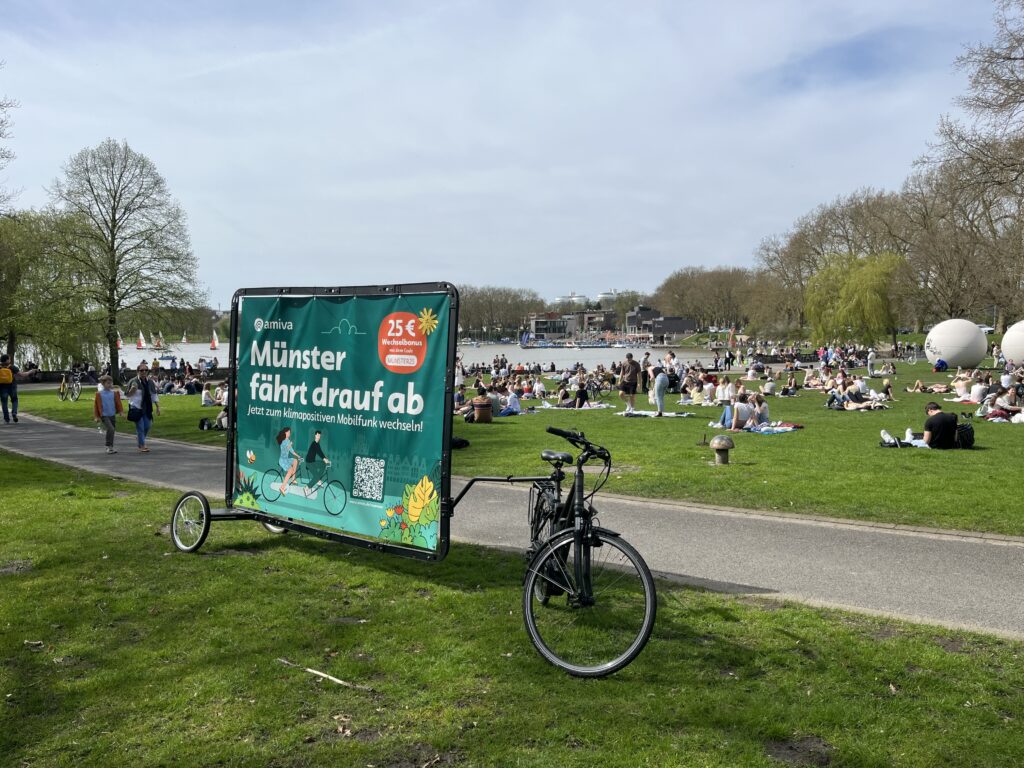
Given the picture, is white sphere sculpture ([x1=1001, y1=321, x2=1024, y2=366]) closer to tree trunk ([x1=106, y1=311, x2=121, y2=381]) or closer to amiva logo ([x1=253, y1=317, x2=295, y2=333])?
amiva logo ([x1=253, y1=317, x2=295, y2=333])

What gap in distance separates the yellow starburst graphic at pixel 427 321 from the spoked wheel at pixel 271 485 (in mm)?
2179

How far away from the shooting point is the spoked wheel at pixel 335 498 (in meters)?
6.79

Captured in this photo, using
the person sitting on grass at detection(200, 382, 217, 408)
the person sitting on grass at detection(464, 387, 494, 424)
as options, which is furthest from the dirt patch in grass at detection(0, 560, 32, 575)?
the person sitting on grass at detection(200, 382, 217, 408)

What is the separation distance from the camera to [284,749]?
12.3 ft

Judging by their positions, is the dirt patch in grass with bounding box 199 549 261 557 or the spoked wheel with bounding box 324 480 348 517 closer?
the spoked wheel with bounding box 324 480 348 517

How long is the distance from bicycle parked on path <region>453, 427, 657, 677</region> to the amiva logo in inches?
121

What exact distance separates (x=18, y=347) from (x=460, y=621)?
4978cm

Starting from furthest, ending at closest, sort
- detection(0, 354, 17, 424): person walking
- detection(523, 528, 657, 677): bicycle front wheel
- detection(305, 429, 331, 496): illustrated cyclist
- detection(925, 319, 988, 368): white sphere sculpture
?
detection(925, 319, 988, 368): white sphere sculpture, detection(0, 354, 17, 424): person walking, detection(305, 429, 331, 496): illustrated cyclist, detection(523, 528, 657, 677): bicycle front wheel

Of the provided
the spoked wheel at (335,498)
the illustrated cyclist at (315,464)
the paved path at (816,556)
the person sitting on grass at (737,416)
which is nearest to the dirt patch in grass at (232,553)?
the illustrated cyclist at (315,464)

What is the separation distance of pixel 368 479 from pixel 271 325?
185 centimetres

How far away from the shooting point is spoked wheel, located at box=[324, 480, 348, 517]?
6793mm

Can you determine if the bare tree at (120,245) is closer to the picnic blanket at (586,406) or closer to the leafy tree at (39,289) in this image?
the leafy tree at (39,289)

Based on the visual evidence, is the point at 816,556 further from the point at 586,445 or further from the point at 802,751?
the point at 802,751

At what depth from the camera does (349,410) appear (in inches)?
265
